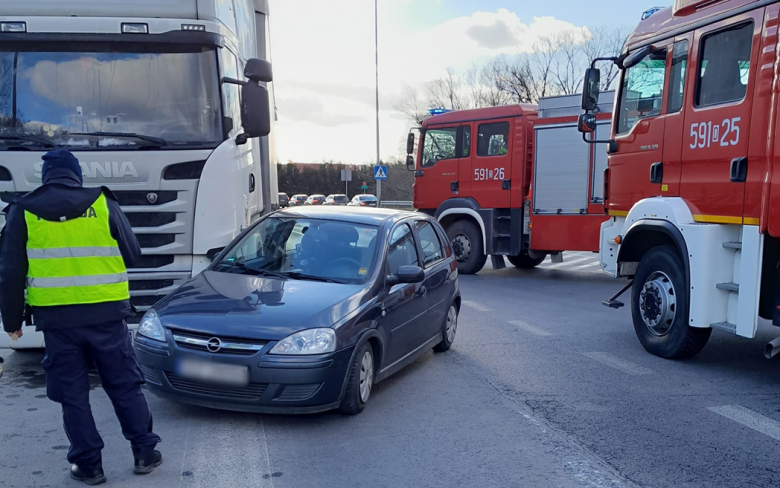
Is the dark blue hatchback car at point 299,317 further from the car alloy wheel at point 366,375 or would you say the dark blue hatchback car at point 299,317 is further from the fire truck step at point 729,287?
the fire truck step at point 729,287

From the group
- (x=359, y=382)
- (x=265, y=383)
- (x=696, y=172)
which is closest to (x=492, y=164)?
(x=696, y=172)

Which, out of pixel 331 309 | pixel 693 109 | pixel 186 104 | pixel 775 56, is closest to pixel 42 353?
pixel 186 104

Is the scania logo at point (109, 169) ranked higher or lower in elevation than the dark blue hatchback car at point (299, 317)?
higher

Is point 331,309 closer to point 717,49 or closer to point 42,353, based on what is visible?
point 42,353

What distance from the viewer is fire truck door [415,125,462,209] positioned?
1434 cm

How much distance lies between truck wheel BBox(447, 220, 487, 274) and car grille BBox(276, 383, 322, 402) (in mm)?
9359

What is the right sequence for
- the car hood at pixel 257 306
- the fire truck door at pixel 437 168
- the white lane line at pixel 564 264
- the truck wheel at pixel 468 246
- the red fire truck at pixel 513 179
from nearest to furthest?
the car hood at pixel 257 306, the red fire truck at pixel 513 179, the truck wheel at pixel 468 246, the fire truck door at pixel 437 168, the white lane line at pixel 564 264

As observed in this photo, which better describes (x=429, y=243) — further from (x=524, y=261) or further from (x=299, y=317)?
(x=524, y=261)

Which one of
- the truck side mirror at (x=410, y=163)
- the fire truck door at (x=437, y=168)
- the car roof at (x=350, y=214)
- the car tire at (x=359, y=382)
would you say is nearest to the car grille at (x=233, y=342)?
the car tire at (x=359, y=382)

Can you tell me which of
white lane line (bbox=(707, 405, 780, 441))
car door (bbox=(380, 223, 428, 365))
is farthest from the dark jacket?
white lane line (bbox=(707, 405, 780, 441))

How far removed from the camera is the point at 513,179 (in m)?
13.5

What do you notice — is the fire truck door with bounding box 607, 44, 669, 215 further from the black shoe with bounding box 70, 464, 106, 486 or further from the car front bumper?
the black shoe with bounding box 70, 464, 106, 486

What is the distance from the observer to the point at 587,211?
12.7 metres

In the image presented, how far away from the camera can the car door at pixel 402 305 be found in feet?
19.1
